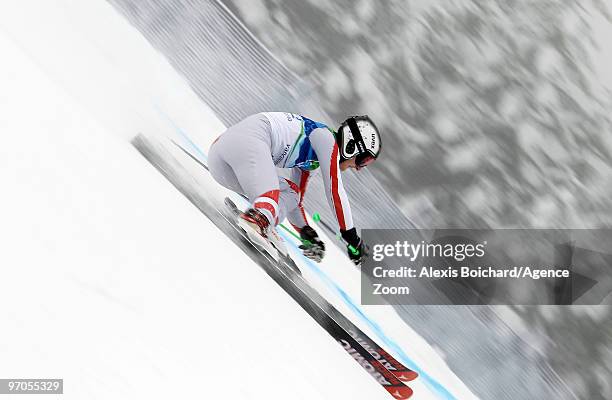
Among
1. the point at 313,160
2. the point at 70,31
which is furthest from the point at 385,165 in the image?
the point at 70,31

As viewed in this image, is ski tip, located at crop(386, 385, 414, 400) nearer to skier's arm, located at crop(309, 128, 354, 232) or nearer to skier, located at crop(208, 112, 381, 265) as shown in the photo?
skier, located at crop(208, 112, 381, 265)

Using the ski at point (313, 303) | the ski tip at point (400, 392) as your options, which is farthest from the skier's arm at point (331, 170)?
the ski tip at point (400, 392)

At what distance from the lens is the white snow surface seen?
308 centimetres

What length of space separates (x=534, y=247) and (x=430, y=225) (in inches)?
33.1

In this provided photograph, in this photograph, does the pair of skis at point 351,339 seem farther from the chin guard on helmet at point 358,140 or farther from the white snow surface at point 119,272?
the chin guard on helmet at point 358,140

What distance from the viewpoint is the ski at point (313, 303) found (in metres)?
3.57

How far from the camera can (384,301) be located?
503 centimetres

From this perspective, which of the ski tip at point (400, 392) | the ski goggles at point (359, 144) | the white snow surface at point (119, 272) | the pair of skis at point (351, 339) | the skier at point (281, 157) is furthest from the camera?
the ski tip at point (400, 392)

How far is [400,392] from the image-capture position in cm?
387

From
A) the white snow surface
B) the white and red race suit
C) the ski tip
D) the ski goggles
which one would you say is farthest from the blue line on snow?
the ski goggles

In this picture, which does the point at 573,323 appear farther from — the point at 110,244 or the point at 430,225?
the point at 110,244

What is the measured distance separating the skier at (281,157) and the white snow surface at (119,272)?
1.13ft

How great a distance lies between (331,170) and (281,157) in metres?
0.31

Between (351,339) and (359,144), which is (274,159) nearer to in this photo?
(359,144)
